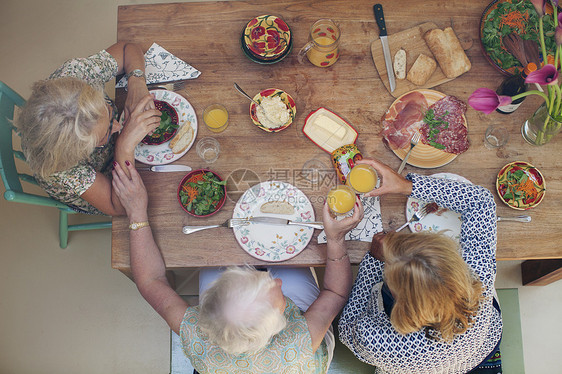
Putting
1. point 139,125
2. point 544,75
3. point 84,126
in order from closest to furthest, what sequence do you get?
point 544,75, point 84,126, point 139,125

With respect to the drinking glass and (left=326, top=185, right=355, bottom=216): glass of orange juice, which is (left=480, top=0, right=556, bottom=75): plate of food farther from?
the drinking glass

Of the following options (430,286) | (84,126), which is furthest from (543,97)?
(84,126)

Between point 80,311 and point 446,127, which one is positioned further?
point 80,311

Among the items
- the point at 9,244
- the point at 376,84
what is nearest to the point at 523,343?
the point at 376,84

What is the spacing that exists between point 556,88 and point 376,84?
0.63 m

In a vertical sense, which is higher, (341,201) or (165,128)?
(165,128)

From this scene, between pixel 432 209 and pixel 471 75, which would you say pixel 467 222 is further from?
pixel 471 75

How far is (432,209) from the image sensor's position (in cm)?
160

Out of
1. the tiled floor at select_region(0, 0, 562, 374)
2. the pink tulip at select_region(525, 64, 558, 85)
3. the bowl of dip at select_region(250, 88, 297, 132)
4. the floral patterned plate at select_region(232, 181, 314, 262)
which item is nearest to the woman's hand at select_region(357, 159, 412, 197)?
the floral patterned plate at select_region(232, 181, 314, 262)

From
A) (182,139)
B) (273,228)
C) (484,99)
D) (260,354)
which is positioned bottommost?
(260,354)

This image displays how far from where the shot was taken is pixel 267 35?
5.60 feet

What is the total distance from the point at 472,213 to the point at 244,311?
910 mm

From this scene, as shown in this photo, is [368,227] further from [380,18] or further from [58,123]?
[58,123]

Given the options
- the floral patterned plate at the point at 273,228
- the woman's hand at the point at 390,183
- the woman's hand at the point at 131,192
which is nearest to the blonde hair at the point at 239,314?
the floral patterned plate at the point at 273,228
